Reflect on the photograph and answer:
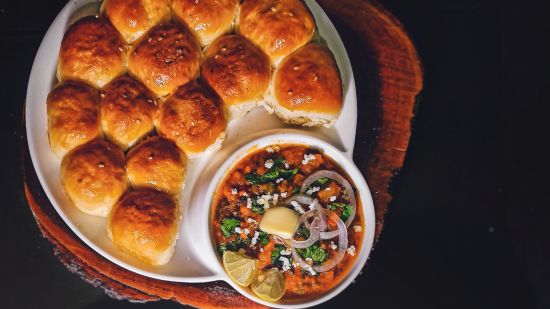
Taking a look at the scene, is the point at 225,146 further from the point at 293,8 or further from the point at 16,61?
the point at 16,61

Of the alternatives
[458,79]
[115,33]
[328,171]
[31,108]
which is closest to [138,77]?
[115,33]

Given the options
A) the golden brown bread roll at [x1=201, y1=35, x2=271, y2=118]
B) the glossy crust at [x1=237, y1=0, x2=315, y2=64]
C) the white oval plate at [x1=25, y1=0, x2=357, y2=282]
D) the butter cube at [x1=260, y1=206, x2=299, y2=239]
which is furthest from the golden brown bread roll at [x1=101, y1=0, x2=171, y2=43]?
the butter cube at [x1=260, y1=206, x2=299, y2=239]

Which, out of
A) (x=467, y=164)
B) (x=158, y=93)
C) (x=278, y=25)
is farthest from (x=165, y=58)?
(x=467, y=164)

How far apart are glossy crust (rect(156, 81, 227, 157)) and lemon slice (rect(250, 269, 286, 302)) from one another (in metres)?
0.81

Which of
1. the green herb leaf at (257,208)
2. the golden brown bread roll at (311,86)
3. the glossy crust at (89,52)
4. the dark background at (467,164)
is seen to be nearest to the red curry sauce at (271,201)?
the green herb leaf at (257,208)

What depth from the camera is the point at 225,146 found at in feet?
10.3

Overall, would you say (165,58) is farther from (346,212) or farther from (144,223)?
(346,212)

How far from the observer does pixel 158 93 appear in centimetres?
300

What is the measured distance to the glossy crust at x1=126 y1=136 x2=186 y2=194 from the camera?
2.89m

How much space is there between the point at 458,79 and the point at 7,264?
129 inches

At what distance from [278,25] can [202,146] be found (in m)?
0.82

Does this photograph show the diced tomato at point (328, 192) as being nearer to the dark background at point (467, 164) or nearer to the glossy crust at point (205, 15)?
the dark background at point (467, 164)

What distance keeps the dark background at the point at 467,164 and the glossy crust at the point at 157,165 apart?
1.16 m

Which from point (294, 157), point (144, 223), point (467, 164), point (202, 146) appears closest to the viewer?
point (144, 223)
